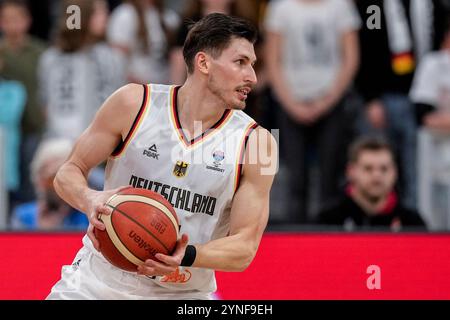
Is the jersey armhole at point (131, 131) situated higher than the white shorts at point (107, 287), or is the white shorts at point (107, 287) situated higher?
the jersey armhole at point (131, 131)

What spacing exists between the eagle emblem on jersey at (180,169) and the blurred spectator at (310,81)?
349 centimetres

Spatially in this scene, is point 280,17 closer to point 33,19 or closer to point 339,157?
point 339,157

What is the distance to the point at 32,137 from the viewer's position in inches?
336

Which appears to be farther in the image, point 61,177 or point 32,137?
point 32,137

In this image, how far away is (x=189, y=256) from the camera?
4293mm

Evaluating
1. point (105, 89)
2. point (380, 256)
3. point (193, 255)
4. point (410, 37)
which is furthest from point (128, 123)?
point (410, 37)

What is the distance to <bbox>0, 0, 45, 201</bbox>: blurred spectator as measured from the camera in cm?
852

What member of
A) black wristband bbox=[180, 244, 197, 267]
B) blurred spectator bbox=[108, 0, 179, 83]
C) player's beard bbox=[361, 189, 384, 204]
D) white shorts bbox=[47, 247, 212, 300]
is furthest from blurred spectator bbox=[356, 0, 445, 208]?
black wristband bbox=[180, 244, 197, 267]

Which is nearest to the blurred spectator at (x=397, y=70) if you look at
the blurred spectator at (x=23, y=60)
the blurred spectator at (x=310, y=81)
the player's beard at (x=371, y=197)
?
the blurred spectator at (x=310, y=81)

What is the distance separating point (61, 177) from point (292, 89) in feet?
12.6

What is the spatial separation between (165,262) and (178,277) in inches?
23.4

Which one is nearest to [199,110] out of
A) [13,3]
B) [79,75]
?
[79,75]

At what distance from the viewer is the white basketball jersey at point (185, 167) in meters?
4.71

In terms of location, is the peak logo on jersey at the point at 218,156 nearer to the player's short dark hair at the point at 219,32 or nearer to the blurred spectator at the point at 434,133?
the player's short dark hair at the point at 219,32
